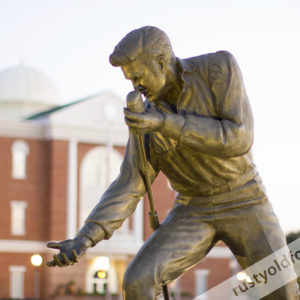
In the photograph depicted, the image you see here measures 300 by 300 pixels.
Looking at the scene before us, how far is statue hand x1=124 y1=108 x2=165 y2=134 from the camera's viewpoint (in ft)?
14.6

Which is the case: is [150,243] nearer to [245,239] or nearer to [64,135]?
[245,239]

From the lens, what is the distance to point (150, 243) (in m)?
5.09

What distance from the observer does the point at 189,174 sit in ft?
17.0

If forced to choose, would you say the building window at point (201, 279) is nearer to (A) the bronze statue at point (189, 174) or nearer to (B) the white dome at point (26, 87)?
(B) the white dome at point (26, 87)

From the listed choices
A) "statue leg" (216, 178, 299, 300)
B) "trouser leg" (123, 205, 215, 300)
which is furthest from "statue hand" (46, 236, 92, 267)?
"statue leg" (216, 178, 299, 300)

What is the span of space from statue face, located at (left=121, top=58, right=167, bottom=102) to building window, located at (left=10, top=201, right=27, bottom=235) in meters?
45.0

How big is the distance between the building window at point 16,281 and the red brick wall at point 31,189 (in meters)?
1.70

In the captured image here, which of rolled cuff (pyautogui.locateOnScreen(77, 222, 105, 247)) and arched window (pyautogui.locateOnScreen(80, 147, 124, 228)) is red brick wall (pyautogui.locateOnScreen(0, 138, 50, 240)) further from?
rolled cuff (pyautogui.locateOnScreen(77, 222, 105, 247))

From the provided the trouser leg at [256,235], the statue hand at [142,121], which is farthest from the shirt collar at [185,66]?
the trouser leg at [256,235]

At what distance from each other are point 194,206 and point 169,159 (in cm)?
31

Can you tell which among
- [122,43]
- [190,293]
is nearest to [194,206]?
[122,43]

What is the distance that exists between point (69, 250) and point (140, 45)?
3.82 feet

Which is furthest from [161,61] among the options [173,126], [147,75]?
[173,126]

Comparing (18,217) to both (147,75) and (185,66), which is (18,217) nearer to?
(185,66)
